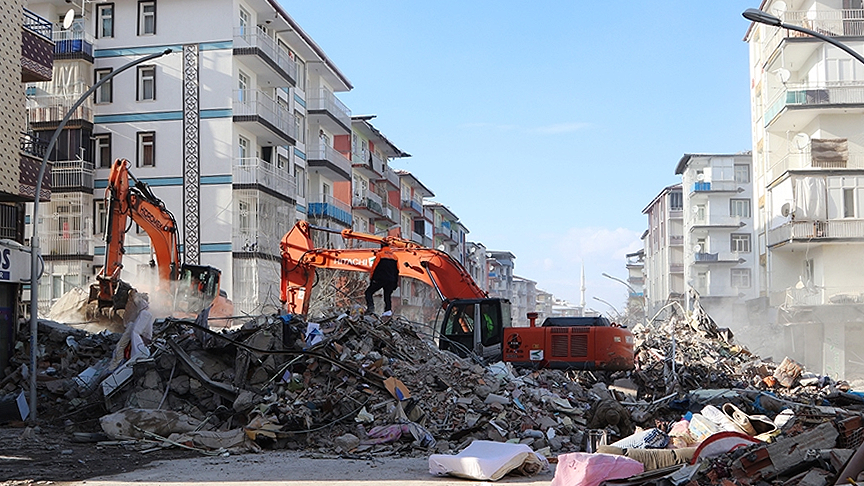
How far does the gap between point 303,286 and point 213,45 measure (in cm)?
1988

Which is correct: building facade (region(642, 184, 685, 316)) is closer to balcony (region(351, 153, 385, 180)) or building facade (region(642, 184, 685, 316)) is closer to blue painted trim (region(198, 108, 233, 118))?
balcony (region(351, 153, 385, 180))

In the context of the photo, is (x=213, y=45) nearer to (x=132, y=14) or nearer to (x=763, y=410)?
(x=132, y=14)

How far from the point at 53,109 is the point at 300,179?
1341cm

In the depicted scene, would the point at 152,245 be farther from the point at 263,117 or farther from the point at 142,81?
the point at 142,81

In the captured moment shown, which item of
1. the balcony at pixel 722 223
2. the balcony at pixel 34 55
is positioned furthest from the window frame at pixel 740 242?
the balcony at pixel 34 55

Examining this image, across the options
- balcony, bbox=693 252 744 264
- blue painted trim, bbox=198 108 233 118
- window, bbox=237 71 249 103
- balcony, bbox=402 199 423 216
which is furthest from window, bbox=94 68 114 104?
balcony, bbox=693 252 744 264

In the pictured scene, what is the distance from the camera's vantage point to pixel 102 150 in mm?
39312

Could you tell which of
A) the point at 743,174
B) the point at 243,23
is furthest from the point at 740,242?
the point at 243,23

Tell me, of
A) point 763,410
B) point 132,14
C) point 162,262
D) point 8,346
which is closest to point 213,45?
point 132,14

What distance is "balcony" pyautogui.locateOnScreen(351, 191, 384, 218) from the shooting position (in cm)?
5950

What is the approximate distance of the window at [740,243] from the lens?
77062 mm

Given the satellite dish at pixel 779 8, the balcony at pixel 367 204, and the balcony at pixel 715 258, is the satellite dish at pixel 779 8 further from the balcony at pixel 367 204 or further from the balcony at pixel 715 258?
the balcony at pixel 715 258

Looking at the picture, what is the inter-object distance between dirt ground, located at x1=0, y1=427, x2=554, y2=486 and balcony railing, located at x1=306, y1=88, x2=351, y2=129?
3722 cm

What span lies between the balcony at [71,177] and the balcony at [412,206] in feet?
125
